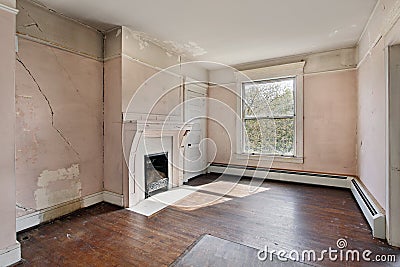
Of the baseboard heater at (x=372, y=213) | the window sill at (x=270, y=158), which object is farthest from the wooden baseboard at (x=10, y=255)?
the window sill at (x=270, y=158)

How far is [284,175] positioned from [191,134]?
2.18 m

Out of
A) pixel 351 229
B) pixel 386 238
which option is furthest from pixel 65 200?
pixel 386 238

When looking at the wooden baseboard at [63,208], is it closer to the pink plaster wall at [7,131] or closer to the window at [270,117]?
the pink plaster wall at [7,131]

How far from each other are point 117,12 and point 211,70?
3.01 m

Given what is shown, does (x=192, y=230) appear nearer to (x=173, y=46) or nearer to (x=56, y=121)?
(x=56, y=121)

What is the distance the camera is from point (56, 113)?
108 inches

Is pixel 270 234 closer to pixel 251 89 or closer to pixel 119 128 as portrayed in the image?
pixel 119 128

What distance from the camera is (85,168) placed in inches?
123

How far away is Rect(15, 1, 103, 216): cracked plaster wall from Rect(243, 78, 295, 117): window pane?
3146 millimetres

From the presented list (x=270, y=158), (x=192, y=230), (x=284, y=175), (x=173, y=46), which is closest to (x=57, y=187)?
(x=192, y=230)

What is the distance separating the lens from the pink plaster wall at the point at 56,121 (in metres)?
2.45

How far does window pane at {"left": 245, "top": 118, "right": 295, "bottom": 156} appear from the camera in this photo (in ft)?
14.9

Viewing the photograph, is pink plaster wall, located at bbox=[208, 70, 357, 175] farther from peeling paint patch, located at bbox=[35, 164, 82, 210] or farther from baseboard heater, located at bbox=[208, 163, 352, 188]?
peeling paint patch, located at bbox=[35, 164, 82, 210]

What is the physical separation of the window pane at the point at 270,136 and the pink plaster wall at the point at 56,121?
3.17 m
